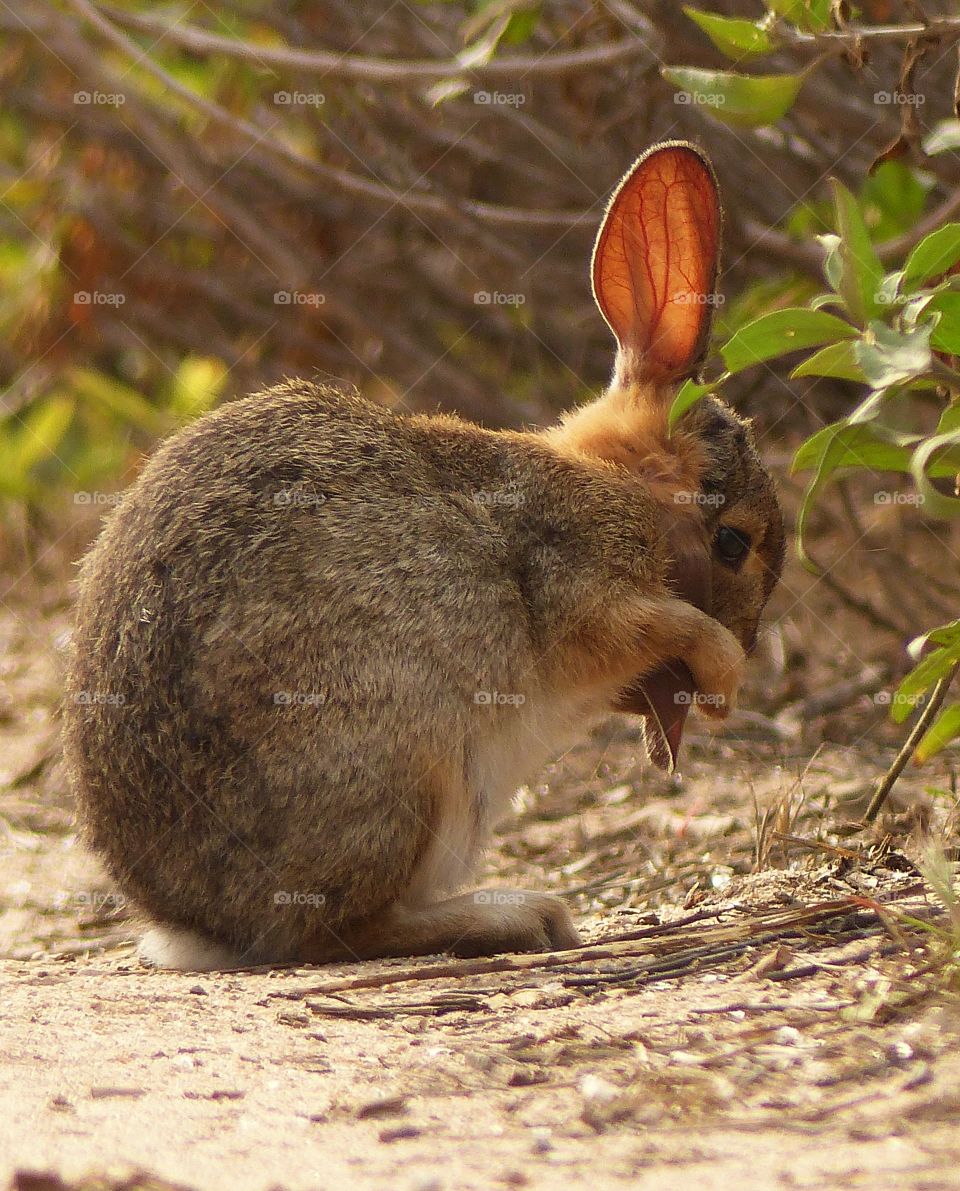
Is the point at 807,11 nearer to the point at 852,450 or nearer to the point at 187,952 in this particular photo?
the point at 852,450

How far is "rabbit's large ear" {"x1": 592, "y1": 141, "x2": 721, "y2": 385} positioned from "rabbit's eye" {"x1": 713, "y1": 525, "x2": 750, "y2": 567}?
0.46 metres

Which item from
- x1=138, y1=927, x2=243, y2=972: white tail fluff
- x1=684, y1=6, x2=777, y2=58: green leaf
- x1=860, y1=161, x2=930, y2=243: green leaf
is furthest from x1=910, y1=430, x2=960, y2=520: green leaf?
x1=860, y1=161, x2=930, y2=243: green leaf

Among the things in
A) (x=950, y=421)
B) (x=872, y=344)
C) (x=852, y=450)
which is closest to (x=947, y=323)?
(x=950, y=421)

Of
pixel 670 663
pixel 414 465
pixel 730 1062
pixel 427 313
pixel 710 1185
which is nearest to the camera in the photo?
pixel 710 1185

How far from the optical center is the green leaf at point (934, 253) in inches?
114

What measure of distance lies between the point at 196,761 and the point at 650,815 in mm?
2019

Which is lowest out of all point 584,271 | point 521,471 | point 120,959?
point 120,959

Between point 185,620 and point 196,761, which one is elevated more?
point 185,620

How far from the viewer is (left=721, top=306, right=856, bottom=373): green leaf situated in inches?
116

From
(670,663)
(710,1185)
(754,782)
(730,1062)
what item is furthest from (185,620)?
(754,782)

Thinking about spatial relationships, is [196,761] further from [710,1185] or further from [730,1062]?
[710,1185]

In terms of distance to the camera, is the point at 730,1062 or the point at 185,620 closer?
the point at 730,1062

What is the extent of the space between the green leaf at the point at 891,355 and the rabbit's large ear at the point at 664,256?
137 centimetres

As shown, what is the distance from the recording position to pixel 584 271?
6.53m
